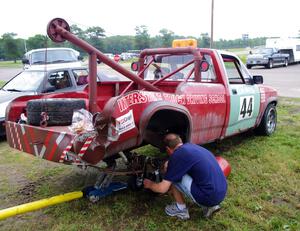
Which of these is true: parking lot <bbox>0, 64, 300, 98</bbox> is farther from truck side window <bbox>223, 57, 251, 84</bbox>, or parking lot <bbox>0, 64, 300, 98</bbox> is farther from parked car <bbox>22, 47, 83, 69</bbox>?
parked car <bbox>22, 47, 83, 69</bbox>

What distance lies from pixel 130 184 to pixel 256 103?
118 inches

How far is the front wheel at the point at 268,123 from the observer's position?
22.4 ft

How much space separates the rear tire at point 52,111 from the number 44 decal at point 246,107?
9.37 feet

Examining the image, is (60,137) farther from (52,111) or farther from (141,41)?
(141,41)

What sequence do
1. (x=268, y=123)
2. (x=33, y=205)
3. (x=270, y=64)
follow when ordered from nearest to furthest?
(x=33, y=205) → (x=268, y=123) → (x=270, y=64)

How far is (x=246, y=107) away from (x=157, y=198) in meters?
2.46

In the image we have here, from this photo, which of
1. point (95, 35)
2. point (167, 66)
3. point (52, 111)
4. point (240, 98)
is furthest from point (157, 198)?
point (167, 66)

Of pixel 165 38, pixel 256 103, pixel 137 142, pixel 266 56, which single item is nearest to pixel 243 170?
pixel 256 103

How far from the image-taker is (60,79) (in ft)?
27.5

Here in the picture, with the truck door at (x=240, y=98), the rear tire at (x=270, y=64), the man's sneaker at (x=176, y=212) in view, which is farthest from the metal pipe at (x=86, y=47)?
the rear tire at (x=270, y=64)

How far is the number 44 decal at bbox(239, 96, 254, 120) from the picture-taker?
5750mm

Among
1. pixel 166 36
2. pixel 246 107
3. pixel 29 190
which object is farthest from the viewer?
pixel 166 36

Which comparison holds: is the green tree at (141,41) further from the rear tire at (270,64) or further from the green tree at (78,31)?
the rear tire at (270,64)

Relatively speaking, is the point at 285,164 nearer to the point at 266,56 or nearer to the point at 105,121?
the point at 105,121
